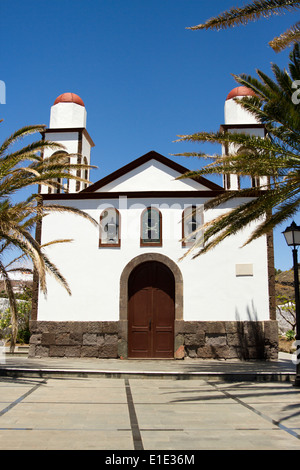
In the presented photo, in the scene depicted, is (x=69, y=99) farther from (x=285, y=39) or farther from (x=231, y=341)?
(x=285, y=39)

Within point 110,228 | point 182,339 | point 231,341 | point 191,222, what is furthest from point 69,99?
point 231,341

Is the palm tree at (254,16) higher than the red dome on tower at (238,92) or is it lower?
lower

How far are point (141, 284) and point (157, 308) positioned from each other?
0.95 meters

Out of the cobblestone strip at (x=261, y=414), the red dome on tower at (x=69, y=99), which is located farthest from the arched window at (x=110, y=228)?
the cobblestone strip at (x=261, y=414)

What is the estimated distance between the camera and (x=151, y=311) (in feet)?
49.8

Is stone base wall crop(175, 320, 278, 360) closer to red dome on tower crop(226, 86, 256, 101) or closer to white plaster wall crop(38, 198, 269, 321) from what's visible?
white plaster wall crop(38, 198, 269, 321)

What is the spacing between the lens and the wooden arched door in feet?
49.3

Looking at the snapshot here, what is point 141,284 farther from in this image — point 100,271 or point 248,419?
point 248,419

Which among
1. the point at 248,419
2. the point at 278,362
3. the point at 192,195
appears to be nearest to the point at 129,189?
the point at 192,195

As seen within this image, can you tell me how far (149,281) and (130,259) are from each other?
990 mm

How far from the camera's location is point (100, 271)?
15164 millimetres

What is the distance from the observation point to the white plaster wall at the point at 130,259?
14.8m

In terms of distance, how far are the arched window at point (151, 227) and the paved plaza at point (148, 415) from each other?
230 inches

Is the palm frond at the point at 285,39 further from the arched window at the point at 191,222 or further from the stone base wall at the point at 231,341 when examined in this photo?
the stone base wall at the point at 231,341
